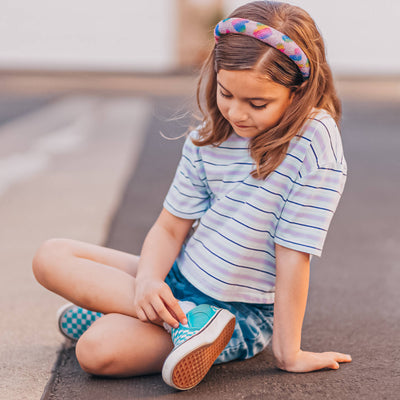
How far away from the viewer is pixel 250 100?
118 cm

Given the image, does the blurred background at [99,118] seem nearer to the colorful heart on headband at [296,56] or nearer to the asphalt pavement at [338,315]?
the asphalt pavement at [338,315]

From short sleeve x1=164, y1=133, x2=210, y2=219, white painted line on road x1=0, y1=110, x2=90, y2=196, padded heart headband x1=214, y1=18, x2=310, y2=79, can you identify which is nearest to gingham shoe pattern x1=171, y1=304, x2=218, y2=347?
short sleeve x1=164, y1=133, x2=210, y2=219

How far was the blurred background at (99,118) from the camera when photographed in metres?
1.80

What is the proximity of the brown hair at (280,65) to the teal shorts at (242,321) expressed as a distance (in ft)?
0.98

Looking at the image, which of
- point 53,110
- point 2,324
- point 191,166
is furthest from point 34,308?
point 53,110

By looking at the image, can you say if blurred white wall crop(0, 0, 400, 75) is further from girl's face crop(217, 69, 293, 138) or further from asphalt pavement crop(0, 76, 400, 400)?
girl's face crop(217, 69, 293, 138)

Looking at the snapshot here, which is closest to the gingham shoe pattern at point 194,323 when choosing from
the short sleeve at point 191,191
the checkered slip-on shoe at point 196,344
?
the checkered slip-on shoe at point 196,344

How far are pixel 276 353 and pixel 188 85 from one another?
1007cm

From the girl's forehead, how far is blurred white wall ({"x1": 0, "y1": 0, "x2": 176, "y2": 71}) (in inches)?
572

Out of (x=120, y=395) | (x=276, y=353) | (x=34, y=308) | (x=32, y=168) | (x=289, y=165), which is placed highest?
(x=289, y=165)

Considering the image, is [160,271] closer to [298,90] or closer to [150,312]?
[150,312]

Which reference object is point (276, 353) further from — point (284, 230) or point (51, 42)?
point (51, 42)

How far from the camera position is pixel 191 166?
4.48ft

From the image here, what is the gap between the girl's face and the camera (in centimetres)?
116
